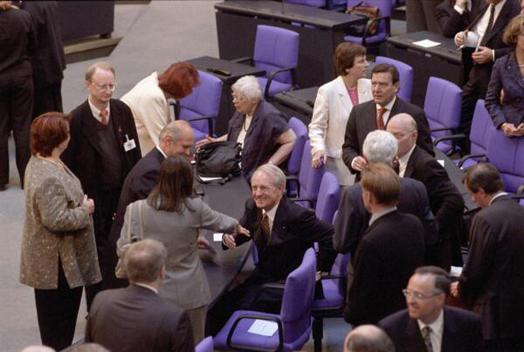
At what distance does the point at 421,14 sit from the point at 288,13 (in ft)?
4.75

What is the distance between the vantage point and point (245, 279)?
590 centimetres

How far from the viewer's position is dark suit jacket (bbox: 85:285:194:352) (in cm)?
435

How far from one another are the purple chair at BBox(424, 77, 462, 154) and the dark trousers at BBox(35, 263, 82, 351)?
331 cm

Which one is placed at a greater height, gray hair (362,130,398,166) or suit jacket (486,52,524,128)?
gray hair (362,130,398,166)

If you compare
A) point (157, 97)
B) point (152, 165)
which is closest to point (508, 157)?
point (157, 97)

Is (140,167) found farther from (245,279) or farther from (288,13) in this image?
(288,13)

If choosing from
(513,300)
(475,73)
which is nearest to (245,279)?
(513,300)

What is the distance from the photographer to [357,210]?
Result: 523cm

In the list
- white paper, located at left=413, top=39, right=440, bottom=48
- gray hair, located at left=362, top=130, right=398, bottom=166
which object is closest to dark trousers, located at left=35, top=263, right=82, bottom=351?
gray hair, located at left=362, top=130, right=398, bottom=166

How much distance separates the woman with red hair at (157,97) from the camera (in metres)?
6.79

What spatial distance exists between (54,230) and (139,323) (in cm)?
148

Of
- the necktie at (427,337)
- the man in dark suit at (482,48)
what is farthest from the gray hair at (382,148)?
the man in dark suit at (482,48)

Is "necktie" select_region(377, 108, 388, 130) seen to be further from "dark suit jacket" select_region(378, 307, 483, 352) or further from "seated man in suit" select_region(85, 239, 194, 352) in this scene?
"seated man in suit" select_region(85, 239, 194, 352)

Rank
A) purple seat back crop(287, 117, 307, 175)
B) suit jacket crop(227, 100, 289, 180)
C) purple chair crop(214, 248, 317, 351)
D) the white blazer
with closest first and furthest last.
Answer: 1. purple chair crop(214, 248, 317, 351)
2. the white blazer
3. suit jacket crop(227, 100, 289, 180)
4. purple seat back crop(287, 117, 307, 175)
